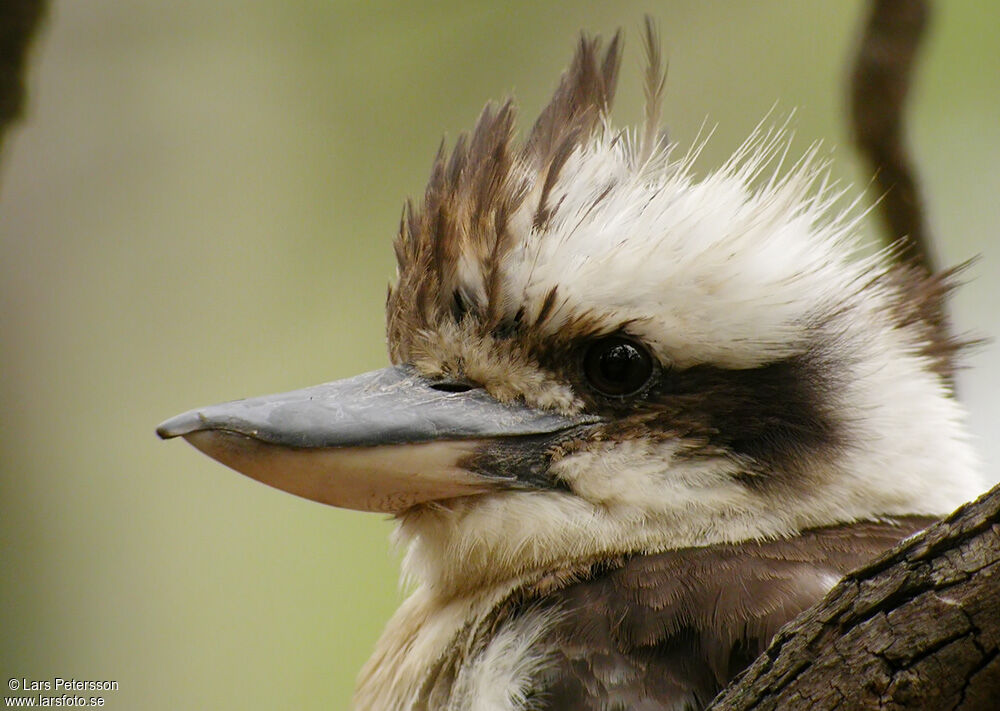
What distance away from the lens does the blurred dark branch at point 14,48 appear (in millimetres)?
1927

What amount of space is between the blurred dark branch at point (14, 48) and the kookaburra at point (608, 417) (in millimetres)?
557

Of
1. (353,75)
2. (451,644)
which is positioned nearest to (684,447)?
(451,644)

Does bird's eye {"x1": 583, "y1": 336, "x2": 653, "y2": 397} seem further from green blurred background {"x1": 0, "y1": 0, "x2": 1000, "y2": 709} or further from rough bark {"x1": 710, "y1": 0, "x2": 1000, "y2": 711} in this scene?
green blurred background {"x1": 0, "y1": 0, "x2": 1000, "y2": 709}

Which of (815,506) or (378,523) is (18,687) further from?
(815,506)

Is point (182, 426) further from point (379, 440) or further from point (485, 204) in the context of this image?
point (485, 204)

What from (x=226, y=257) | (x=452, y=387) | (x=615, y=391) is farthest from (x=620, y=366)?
(x=226, y=257)

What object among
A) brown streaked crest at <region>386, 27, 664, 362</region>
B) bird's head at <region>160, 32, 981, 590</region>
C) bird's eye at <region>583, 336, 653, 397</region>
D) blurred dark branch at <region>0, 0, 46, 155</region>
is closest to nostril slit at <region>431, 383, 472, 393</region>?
bird's head at <region>160, 32, 981, 590</region>

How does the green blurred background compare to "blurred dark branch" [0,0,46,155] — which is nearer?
"blurred dark branch" [0,0,46,155]

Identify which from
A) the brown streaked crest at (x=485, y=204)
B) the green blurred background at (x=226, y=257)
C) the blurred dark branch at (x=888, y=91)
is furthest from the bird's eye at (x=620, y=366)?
the green blurred background at (x=226, y=257)

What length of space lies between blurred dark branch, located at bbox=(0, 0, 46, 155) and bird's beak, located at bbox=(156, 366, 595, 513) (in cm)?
55

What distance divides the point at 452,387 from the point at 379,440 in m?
0.21

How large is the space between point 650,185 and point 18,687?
236cm

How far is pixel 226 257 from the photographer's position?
15.1 feet

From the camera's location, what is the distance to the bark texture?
1204 millimetres
